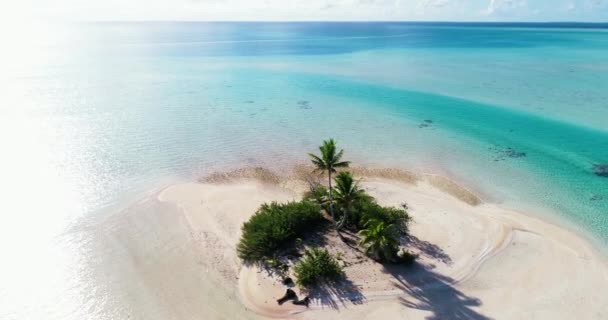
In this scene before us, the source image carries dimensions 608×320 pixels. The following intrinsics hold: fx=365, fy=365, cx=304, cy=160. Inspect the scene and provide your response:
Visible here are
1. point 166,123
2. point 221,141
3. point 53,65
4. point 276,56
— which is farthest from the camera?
point 276,56

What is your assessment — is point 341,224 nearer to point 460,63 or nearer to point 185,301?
point 185,301

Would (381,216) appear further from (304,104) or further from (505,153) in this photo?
(304,104)

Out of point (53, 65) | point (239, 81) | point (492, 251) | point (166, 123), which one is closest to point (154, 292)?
point (492, 251)

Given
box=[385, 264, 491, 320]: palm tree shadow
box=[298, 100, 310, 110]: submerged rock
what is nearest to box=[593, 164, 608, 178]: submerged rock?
box=[385, 264, 491, 320]: palm tree shadow

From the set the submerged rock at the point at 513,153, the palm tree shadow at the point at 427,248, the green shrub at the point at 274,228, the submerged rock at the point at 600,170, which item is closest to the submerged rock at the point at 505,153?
the submerged rock at the point at 513,153

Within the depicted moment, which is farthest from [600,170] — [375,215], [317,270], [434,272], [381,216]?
[317,270]

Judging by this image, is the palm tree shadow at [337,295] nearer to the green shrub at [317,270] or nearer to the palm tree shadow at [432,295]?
the green shrub at [317,270]
